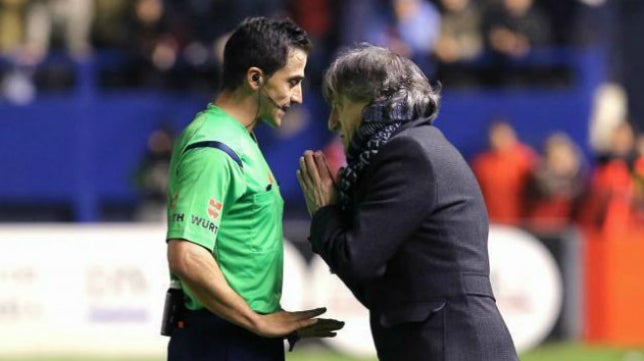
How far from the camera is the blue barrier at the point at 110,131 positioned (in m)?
16.3

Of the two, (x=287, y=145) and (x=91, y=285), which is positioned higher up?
(x=287, y=145)

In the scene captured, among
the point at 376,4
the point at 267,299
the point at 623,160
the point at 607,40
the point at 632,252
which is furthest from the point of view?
the point at 607,40

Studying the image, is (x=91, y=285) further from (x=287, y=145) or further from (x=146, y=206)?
(x=287, y=145)

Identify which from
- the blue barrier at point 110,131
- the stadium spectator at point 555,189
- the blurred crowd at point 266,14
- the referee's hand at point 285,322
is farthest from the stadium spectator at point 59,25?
the referee's hand at point 285,322

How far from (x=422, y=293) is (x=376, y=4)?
11838 millimetres

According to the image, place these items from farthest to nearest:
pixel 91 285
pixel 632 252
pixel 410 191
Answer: pixel 632 252, pixel 91 285, pixel 410 191

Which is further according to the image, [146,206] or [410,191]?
[146,206]

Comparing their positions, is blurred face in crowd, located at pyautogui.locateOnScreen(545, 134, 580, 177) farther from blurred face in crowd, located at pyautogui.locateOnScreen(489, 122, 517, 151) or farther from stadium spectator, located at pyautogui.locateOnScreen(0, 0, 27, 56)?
stadium spectator, located at pyautogui.locateOnScreen(0, 0, 27, 56)

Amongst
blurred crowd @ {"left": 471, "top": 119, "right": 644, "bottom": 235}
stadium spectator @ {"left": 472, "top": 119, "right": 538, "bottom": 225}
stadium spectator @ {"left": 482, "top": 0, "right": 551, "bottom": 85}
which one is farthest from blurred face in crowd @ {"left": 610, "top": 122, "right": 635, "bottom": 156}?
stadium spectator @ {"left": 482, "top": 0, "right": 551, "bottom": 85}

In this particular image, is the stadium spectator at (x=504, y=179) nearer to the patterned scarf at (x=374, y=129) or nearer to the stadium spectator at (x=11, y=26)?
the stadium spectator at (x=11, y=26)

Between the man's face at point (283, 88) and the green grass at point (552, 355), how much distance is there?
7206mm

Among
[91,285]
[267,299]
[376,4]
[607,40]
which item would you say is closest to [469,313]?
[267,299]

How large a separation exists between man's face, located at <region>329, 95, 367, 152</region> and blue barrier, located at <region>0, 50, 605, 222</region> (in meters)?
11.5

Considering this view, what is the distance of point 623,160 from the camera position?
15.1 meters
